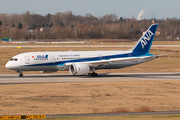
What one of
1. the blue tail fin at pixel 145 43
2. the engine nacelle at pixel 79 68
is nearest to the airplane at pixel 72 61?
the engine nacelle at pixel 79 68

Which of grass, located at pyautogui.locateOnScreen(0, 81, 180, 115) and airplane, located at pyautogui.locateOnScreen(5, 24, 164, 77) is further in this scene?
airplane, located at pyautogui.locateOnScreen(5, 24, 164, 77)

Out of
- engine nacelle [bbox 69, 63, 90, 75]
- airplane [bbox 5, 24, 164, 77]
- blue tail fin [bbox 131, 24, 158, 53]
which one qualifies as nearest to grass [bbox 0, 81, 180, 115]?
engine nacelle [bbox 69, 63, 90, 75]

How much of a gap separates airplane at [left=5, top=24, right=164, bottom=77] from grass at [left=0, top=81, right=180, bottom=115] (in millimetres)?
8166

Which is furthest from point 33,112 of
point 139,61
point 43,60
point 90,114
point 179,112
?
point 139,61

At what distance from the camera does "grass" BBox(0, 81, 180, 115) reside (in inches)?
760

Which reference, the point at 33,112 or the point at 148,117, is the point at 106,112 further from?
the point at 33,112

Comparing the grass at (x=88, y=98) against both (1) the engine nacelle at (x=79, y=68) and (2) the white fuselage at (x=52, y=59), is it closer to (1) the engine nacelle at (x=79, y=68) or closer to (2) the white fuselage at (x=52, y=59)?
(1) the engine nacelle at (x=79, y=68)

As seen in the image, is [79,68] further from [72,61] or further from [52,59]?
[52,59]

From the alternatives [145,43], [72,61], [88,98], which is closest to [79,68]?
[72,61]

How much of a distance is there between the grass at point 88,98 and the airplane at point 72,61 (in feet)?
26.8

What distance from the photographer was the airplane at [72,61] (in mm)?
37875

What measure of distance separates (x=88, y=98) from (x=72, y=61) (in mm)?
16461

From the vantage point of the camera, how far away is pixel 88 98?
23.4m

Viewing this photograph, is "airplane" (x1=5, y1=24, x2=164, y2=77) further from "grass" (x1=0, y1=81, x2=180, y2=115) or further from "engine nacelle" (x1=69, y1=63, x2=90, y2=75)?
"grass" (x1=0, y1=81, x2=180, y2=115)
